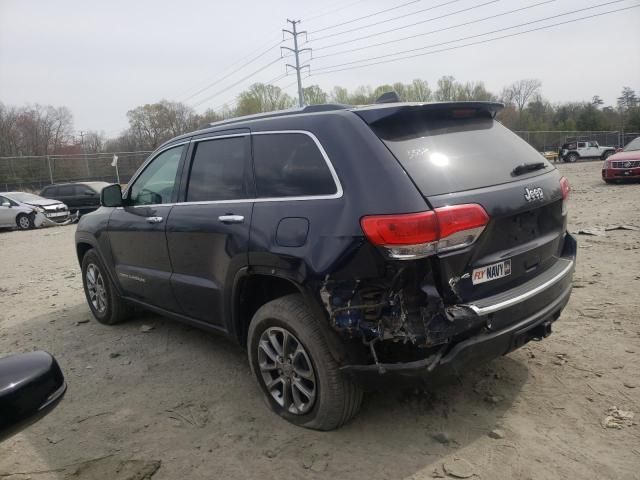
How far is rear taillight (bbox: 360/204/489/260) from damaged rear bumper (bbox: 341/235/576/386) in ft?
1.19

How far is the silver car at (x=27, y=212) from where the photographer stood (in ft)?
56.0

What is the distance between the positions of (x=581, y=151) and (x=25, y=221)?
39944 mm

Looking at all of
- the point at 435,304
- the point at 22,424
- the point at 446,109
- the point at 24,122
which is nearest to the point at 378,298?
the point at 435,304

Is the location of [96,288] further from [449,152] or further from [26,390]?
[449,152]

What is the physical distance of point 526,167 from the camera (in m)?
3.12

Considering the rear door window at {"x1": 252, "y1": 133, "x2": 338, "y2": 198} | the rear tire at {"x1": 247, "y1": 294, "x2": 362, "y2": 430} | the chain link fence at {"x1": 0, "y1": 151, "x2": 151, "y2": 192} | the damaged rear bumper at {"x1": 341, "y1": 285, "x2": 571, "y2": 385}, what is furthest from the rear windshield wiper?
the chain link fence at {"x1": 0, "y1": 151, "x2": 151, "y2": 192}

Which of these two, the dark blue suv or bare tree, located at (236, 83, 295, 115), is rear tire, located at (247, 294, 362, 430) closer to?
the dark blue suv

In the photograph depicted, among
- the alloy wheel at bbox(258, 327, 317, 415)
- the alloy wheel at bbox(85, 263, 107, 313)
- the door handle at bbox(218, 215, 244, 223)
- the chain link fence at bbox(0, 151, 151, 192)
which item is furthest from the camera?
the chain link fence at bbox(0, 151, 151, 192)

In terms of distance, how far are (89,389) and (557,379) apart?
11.2 ft

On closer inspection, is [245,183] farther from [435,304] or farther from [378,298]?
[435,304]

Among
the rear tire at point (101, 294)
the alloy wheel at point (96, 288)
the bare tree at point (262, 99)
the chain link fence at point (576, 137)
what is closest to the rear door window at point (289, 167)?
the rear tire at point (101, 294)

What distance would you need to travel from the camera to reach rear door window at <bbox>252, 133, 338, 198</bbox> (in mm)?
2863

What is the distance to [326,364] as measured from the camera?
2.78 m

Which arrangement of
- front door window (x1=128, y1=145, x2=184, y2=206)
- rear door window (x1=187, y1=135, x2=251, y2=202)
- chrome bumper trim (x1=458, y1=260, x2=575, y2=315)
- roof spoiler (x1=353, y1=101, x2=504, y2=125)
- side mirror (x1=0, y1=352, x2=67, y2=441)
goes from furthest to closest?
1. front door window (x1=128, y1=145, x2=184, y2=206)
2. rear door window (x1=187, y1=135, x2=251, y2=202)
3. roof spoiler (x1=353, y1=101, x2=504, y2=125)
4. chrome bumper trim (x1=458, y1=260, x2=575, y2=315)
5. side mirror (x1=0, y1=352, x2=67, y2=441)
